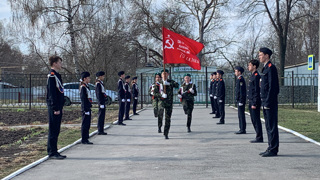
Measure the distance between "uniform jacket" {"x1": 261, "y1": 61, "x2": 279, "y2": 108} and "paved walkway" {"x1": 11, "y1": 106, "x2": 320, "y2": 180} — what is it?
1.15m

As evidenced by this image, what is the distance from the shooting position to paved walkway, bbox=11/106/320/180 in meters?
6.63

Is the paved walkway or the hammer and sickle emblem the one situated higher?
the hammer and sickle emblem

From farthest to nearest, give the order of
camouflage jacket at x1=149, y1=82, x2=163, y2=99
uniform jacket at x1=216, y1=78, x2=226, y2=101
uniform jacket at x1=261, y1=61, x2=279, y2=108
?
uniform jacket at x1=216, y1=78, x2=226, y2=101, camouflage jacket at x1=149, y1=82, x2=163, y2=99, uniform jacket at x1=261, y1=61, x2=279, y2=108

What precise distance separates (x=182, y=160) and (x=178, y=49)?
5565 millimetres

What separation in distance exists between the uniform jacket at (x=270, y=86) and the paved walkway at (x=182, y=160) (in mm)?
1148

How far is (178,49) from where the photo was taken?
41.6 ft

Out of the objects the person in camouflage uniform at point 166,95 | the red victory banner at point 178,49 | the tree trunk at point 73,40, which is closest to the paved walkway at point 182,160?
the person in camouflage uniform at point 166,95

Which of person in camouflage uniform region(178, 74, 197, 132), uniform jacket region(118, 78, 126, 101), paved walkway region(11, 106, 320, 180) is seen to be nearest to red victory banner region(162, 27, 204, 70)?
person in camouflage uniform region(178, 74, 197, 132)

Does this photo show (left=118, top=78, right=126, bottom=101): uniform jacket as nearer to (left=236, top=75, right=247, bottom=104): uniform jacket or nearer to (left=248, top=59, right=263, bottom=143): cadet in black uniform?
(left=236, top=75, right=247, bottom=104): uniform jacket

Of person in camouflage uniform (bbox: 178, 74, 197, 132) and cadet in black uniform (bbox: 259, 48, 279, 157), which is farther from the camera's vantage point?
person in camouflage uniform (bbox: 178, 74, 197, 132)

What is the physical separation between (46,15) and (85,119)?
18016mm

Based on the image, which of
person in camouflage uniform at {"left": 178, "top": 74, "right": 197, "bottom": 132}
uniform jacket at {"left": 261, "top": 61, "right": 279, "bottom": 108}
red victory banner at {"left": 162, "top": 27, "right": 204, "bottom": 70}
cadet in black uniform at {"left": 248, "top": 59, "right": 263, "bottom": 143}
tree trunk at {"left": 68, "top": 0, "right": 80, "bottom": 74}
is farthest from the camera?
tree trunk at {"left": 68, "top": 0, "right": 80, "bottom": 74}

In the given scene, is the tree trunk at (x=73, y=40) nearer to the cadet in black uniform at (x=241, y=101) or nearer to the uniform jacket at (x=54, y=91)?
the cadet in black uniform at (x=241, y=101)

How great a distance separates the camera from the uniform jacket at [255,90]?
397 inches
